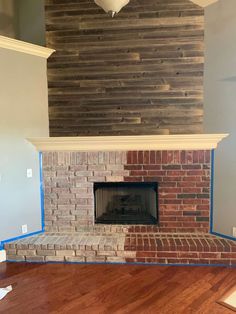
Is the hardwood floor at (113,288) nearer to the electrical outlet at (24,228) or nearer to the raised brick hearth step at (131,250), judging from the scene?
the raised brick hearth step at (131,250)

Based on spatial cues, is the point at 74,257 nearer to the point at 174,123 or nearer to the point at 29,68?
the point at 174,123

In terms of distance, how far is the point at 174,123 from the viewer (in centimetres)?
318

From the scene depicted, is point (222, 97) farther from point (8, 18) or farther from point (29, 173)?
point (8, 18)

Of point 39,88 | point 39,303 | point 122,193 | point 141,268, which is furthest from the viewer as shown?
point 122,193

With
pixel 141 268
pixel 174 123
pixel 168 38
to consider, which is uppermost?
pixel 168 38

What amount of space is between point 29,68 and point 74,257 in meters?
2.32

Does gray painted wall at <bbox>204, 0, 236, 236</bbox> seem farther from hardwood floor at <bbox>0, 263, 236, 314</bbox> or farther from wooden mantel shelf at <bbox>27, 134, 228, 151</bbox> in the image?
hardwood floor at <bbox>0, 263, 236, 314</bbox>

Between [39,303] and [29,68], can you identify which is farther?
[29,68]

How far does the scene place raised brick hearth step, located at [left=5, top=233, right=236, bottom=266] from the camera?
2834mm

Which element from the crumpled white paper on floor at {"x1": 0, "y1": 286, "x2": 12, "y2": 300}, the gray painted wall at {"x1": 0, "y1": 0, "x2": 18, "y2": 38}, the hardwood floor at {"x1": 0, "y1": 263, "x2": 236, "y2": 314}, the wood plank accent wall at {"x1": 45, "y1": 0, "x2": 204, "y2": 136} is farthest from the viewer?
the gray painted wall at {"x1": 0, "y1": 0, "x2": 18, "y2": 38}

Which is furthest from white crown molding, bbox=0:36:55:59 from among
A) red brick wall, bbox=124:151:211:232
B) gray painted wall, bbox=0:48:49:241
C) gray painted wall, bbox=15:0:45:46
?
red brick wall, bbox=124:151:211:232

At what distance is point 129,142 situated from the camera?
3.10 m

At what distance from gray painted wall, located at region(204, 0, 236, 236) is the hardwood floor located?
0.74 metres

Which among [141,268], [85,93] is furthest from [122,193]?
[85,93]
